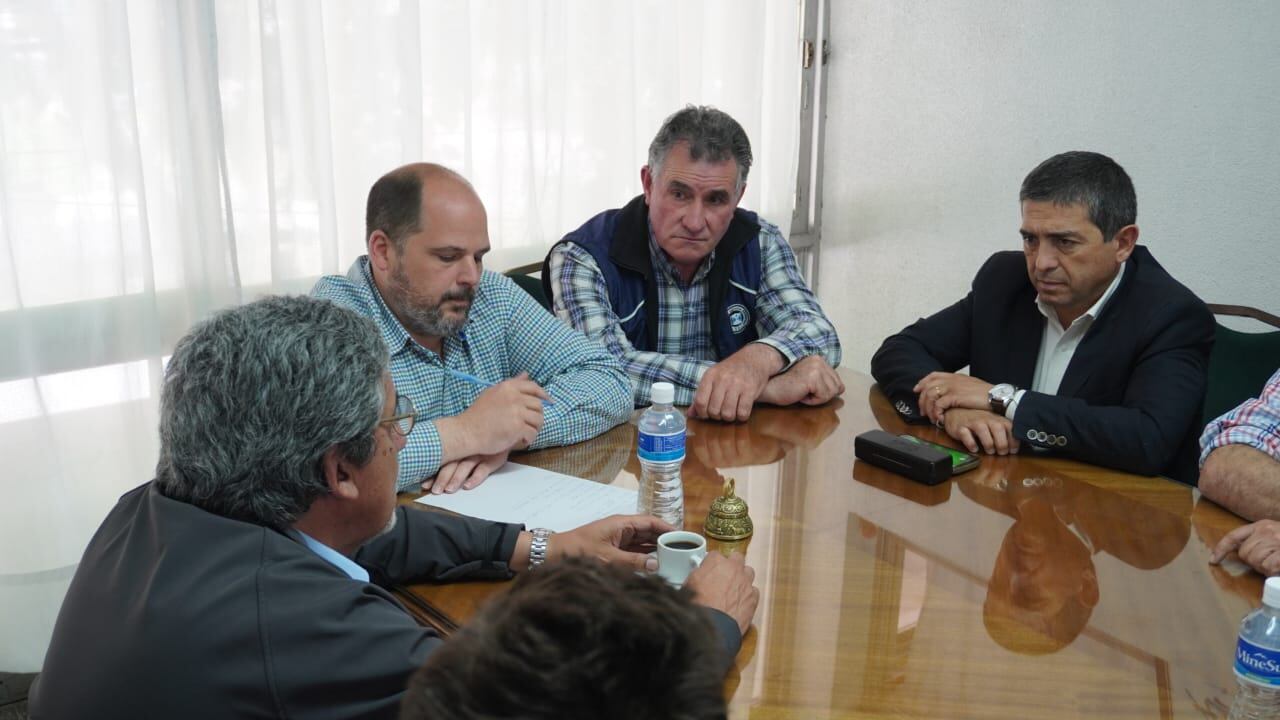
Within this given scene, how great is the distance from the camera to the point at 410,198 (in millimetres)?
1978

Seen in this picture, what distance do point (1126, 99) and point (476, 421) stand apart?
2.59 meters

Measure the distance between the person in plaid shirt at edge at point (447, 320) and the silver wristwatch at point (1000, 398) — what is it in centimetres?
76

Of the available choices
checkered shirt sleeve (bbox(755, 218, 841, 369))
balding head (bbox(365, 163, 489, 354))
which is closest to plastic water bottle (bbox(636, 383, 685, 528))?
balding head (bbox(365, 163, 489, 354))

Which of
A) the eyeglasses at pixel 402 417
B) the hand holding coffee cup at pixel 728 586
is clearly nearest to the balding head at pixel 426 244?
the eyeglasses at pixel 402 417

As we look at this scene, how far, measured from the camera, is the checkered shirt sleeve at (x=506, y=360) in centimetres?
196

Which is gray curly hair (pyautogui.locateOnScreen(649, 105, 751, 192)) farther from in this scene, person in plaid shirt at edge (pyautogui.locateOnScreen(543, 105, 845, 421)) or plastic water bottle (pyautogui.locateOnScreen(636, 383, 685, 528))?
plastic water bottle (pyautogui.locateOnScreen(636, 383, 685, 528))

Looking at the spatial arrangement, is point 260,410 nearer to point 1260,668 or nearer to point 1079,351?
point 1260,668

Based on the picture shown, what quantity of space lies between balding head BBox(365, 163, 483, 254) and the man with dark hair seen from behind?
153cm

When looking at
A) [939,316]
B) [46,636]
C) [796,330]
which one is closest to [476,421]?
[796,330]

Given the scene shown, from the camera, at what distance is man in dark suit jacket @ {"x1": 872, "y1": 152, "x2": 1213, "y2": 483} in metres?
1.87

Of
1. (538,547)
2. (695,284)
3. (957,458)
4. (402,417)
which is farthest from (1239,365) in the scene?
(402,417)

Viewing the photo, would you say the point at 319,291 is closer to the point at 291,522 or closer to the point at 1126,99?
the point at 291,522

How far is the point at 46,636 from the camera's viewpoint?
242 cm

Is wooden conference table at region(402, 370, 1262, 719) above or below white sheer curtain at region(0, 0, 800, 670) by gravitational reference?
below
